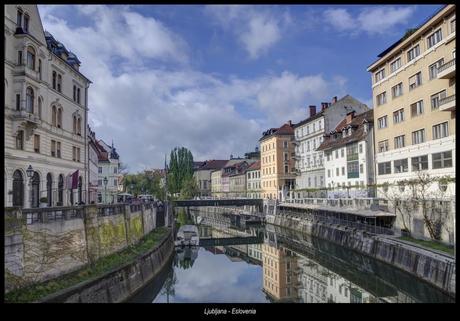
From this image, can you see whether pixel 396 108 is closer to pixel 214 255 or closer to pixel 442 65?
pixel 442 65

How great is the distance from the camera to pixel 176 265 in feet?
94.0

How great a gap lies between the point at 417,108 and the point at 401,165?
14.7 feet

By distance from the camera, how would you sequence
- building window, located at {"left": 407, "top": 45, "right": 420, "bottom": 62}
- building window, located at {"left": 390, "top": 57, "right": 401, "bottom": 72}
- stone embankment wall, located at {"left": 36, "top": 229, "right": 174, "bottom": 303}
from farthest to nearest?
building window, located at {"left": 390, "top": 57, "right": 401, "bottom": 72}, building window, located at {"left": 407, "top": 45, "right": 420, "bottom": 62}, stone embankment wall, located at {"left": 36, "top": 229, "right": 174, "bottom": 303}

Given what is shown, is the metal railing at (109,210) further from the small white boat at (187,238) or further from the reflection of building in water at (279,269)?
the small white boat at (187,238)

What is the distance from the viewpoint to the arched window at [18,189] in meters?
15.8

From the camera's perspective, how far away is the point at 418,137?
26.5m

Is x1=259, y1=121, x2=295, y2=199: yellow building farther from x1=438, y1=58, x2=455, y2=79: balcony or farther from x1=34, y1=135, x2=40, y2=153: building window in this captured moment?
x1=34, y1=135, x2=40, y2=153: building window

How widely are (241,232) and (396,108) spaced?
91.9 feet

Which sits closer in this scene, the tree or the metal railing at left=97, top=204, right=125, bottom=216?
the metal railing at left=97, top=204, right=125, bottom=216

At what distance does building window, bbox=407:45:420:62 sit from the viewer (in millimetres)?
26328

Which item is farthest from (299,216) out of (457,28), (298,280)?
(457,28)

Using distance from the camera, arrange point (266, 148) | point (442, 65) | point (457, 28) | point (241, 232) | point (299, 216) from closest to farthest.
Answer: point (457, 28) → point (442, 65) → point (299, 216) → point (241, 232) → point (266, 148)

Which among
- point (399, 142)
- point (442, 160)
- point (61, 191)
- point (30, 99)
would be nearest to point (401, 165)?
point (399, 142)

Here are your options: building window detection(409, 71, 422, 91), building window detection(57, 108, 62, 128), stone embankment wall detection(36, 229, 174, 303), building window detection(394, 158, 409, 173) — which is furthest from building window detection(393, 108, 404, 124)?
building window detection(57, 108, 62, 128)
